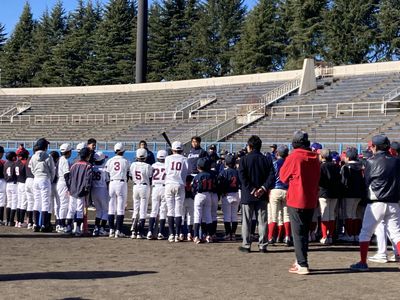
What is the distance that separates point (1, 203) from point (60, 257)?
5.76m

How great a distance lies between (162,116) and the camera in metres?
47.5

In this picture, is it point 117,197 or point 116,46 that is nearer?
point 117,197

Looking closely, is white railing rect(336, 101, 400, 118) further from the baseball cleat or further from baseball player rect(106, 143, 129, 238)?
the baseball cleat

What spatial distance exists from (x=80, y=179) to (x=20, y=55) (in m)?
80.7

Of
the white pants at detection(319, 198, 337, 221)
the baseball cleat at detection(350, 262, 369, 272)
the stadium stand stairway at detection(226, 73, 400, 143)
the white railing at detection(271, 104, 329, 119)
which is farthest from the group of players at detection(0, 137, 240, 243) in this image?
the white railing at detection(271, 104, 329, 119)

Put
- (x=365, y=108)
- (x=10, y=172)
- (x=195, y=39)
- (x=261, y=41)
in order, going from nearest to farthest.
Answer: (x=10, y=172) < (x=365, y=108) < (x=261, y=41) < (x=195, y=39)

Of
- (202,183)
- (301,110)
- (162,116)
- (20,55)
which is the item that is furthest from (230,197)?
(20,55)

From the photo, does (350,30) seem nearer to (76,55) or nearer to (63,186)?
(76,55)

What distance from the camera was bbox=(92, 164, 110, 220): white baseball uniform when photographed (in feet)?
49.6

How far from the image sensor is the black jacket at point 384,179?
414 inches

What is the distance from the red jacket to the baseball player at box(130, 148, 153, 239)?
14.7ft

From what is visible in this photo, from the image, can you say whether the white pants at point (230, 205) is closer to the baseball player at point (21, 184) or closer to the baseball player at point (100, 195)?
the baseball player at point (100, 195)

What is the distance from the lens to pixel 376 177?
1062 cm

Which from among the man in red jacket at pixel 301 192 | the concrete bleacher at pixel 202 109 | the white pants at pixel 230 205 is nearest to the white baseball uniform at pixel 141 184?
the white pants at pixel 230 205
